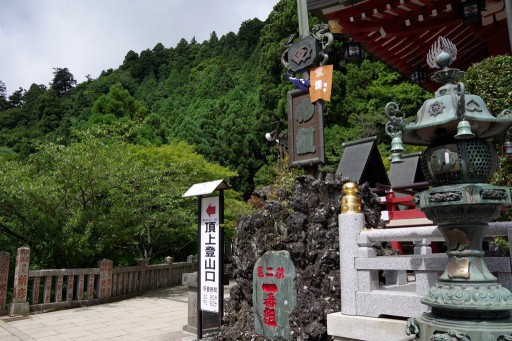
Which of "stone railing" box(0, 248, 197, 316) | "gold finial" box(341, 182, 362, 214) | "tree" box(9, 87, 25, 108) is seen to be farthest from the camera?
"tree" box(9, 87, 25, 108)

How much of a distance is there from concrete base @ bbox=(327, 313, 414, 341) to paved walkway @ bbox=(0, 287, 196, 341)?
3.81 metres

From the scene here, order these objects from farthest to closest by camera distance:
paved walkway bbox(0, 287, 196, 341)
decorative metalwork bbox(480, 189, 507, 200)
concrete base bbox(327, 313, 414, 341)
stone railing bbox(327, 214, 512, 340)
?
paved walkway bbox(0, 287, 196, 341) → concrete base bbox(327, 313, 414, 341) → stone railing bbox(327, 214, 512, 340) → decorative metalwork bbox(480, 189, 507, 200)

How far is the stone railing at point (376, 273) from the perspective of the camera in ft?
12.2

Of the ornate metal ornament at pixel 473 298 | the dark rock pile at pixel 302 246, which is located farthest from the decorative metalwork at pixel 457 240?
the dark rock pile at pixel 302 246

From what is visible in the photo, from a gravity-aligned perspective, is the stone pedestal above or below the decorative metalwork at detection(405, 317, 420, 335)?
below

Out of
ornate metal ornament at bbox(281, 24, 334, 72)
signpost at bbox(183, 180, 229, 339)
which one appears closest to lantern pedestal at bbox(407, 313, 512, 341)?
signpost at bbox(183, 180, 229, 339)

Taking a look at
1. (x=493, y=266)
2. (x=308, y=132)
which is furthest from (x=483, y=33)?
(x=493, y=266)

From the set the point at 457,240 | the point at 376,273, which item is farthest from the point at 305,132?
the point at 457,240

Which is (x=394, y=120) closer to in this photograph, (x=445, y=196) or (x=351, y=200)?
(x=445, y=196)

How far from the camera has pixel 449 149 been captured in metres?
3.00

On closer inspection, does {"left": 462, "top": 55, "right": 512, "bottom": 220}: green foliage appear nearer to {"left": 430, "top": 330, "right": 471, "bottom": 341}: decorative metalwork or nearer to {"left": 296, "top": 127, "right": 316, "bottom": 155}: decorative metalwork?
{"left": 430, "top": 330, "right": 471, "bottom": 341}: decorative metalwork

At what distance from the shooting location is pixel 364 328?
4070mm

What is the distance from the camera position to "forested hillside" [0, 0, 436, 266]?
1129 centimetres

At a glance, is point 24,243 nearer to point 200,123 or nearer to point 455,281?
point 455,281
